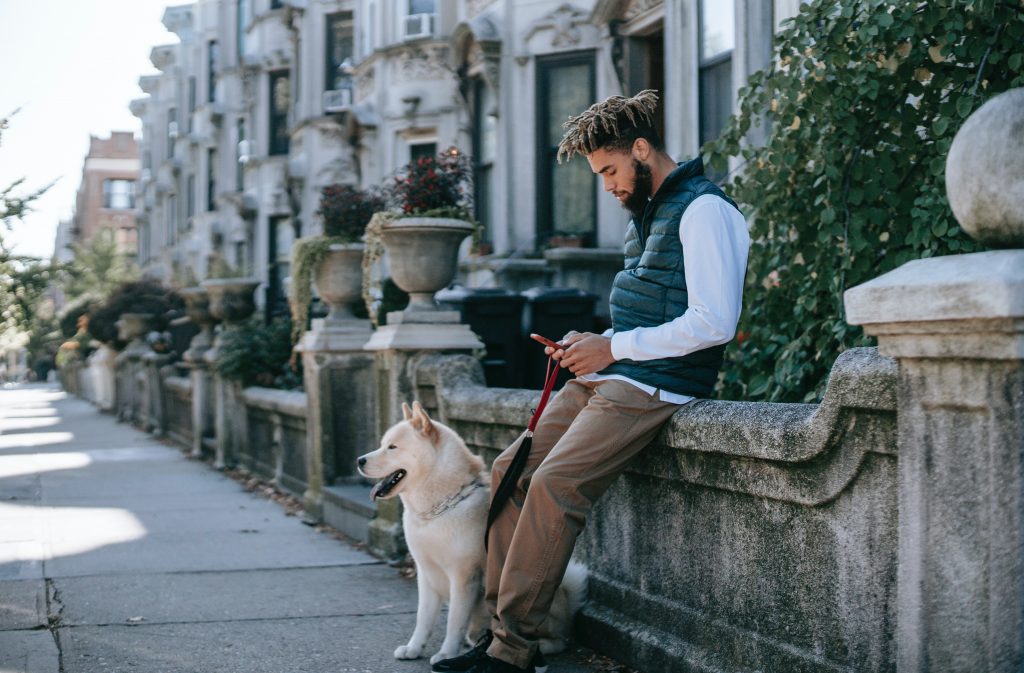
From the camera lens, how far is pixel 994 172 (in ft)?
10.7

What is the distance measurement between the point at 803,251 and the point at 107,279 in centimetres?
4479

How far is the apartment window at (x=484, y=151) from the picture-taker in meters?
16.9

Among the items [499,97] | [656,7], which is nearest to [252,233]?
[499,97]

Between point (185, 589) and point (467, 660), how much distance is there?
269cm

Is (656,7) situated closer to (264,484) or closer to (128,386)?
(264,484)

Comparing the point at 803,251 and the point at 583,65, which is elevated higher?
the point at 583,65

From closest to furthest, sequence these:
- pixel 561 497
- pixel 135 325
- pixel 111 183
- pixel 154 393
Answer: pixel 561 497 → pixel 154 393 → pixel 135 325 → pixel 111 183

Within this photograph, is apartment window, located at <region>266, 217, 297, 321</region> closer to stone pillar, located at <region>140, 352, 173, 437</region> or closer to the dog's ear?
stone pillar, located at <region>140, 352, 173, 437</region>

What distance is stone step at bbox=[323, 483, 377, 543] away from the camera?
8.52 meters

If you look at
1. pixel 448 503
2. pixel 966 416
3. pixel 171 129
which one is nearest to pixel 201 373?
pixel 448 503

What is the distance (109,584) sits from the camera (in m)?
7.01

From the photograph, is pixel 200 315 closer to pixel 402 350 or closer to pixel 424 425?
pixel 402 350

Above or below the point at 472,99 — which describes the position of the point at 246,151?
above

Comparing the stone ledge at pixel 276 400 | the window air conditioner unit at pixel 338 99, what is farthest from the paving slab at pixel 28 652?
the window air conditioner unit at pixel 338 99
